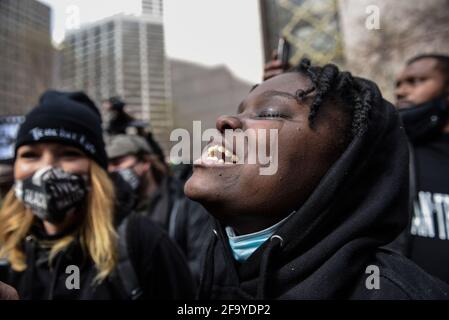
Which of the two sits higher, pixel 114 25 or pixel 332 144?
pixel 114 25

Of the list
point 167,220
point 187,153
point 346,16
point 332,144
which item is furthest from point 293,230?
point 346,16

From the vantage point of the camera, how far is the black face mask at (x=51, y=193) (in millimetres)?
1966

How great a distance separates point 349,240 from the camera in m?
1.21

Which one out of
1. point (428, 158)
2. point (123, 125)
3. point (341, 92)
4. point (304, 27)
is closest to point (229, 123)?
point (341, 92)

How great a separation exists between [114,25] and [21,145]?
63.7 inches

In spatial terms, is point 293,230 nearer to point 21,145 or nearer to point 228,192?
point 228,192

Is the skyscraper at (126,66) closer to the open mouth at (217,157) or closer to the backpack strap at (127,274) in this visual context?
the backpack strap at (127,274)

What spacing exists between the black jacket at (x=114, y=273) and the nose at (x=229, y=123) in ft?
3.51

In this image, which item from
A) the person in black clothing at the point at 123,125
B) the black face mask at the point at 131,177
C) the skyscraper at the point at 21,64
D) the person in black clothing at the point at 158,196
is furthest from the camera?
the skyscraper at the point at 21,64

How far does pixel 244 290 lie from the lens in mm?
1321

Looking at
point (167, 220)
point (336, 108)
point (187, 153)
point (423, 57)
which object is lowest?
point (167, 220)

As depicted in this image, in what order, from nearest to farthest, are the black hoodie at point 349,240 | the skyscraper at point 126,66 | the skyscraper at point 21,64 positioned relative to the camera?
the black hoodie at point 349,240
the skyscraper at point 126,66
the skyscraper at point 21,64

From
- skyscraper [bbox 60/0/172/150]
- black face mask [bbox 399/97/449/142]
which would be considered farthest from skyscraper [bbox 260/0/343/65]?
black face mask [bbox 399/97/449/142]

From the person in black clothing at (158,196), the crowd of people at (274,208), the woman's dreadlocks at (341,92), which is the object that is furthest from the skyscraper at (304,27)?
the woman's dreadlocks at (341,92)
